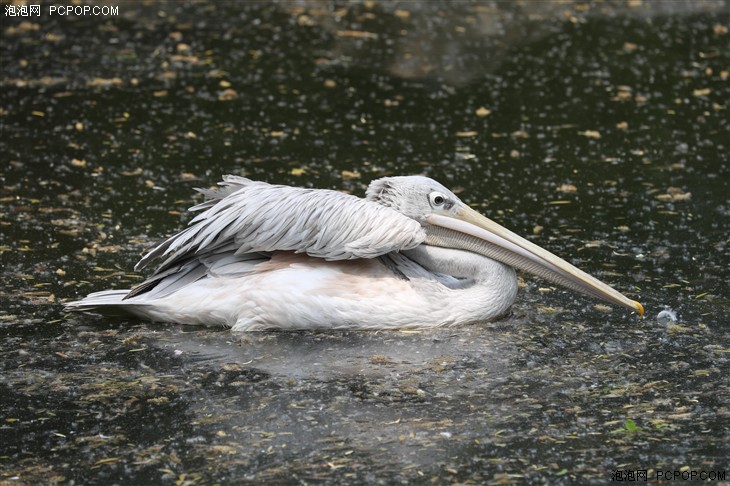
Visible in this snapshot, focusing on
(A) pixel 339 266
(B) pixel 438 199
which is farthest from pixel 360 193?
(A) pixel 339 266

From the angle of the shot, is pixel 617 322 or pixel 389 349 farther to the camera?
pixel 617 322

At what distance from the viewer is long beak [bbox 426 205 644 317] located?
520 centimetres

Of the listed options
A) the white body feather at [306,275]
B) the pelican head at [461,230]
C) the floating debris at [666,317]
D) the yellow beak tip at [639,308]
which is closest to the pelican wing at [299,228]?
the white body feather at [306,275]

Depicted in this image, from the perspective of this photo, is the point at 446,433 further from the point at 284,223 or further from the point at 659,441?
the point at 284,223

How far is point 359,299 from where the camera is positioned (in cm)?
510

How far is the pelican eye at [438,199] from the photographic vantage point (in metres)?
5.33

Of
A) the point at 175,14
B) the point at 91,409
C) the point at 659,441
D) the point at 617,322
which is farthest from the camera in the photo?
the point at 175,14

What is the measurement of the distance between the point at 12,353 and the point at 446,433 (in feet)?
6.50

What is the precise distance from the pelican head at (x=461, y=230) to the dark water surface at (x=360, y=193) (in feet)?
0.82

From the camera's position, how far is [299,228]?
5.12 meters

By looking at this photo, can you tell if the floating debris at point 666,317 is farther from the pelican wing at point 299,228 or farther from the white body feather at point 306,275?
the pelican wing at point 299,228

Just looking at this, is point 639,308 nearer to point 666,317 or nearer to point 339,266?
point 666,317

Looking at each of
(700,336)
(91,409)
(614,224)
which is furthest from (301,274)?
(614,224)

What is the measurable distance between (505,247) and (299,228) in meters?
0.97
